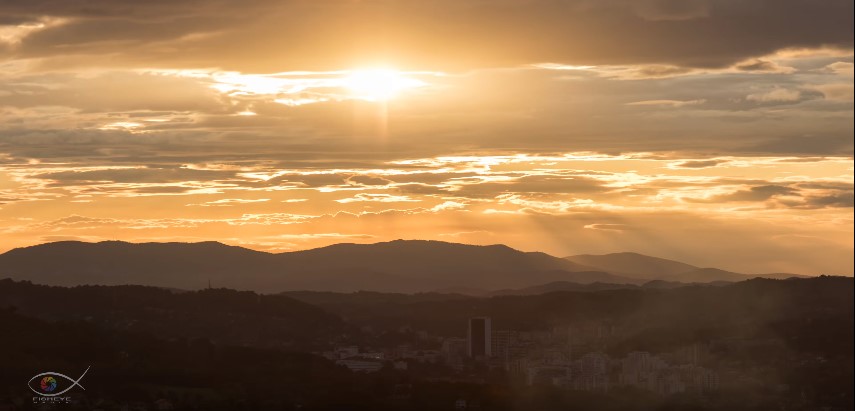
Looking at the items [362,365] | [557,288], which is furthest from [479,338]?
[557,288]

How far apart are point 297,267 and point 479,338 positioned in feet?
126

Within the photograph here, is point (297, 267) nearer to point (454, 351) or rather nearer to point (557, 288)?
point (557, 288)

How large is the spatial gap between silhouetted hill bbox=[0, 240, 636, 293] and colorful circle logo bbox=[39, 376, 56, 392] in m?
35.8

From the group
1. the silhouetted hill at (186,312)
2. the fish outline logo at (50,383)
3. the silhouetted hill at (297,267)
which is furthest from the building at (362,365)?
the silhouetted hill at (297,267)

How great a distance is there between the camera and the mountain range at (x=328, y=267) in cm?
7988

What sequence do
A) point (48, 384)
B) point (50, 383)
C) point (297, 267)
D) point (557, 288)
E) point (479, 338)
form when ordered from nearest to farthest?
point (48, 384)
point (50, 383)
point (479, 338)
point (557, 288)
point (297, 267)

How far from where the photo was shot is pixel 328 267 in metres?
96.2

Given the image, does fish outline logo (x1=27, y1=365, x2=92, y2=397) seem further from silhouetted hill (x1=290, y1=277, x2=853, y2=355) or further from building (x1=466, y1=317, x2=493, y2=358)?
building (x1=466, y1=317, x2=493, y2=358)

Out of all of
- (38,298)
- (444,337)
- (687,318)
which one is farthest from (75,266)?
(687,318)

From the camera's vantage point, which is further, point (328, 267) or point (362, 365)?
point (328, 267)

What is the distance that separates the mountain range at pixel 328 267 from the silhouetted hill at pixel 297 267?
62 mm

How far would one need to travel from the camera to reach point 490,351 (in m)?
56.5

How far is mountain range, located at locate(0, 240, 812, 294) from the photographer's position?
7988cm

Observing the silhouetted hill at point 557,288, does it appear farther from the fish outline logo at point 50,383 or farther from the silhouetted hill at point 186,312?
the fish outline logo at point 50,383
